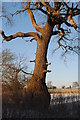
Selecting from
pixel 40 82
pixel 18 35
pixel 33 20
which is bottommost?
pixel 40 82

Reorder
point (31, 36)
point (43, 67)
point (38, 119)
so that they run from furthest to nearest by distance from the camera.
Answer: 1. point (31, 36)
2. point (43, 67)
3. point (38, 119)

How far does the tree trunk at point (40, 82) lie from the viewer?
22.3ft

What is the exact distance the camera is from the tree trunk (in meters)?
6.80

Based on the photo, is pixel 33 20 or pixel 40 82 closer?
pixel 40 82

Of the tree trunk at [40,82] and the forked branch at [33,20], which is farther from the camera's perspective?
the forked branch at [33,20]

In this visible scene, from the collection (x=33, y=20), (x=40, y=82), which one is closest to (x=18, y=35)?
(x=33, y=20)

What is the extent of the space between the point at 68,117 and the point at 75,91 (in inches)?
167

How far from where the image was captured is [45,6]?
25.2 ft

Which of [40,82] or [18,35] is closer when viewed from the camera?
[40,82]

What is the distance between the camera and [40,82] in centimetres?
736

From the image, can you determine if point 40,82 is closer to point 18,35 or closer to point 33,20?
point 18,35

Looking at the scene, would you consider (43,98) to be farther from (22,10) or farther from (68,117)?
(22,10)

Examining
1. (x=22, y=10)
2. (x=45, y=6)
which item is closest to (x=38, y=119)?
(x=45, y=6)

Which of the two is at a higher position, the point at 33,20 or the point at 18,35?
the point at 33,20
